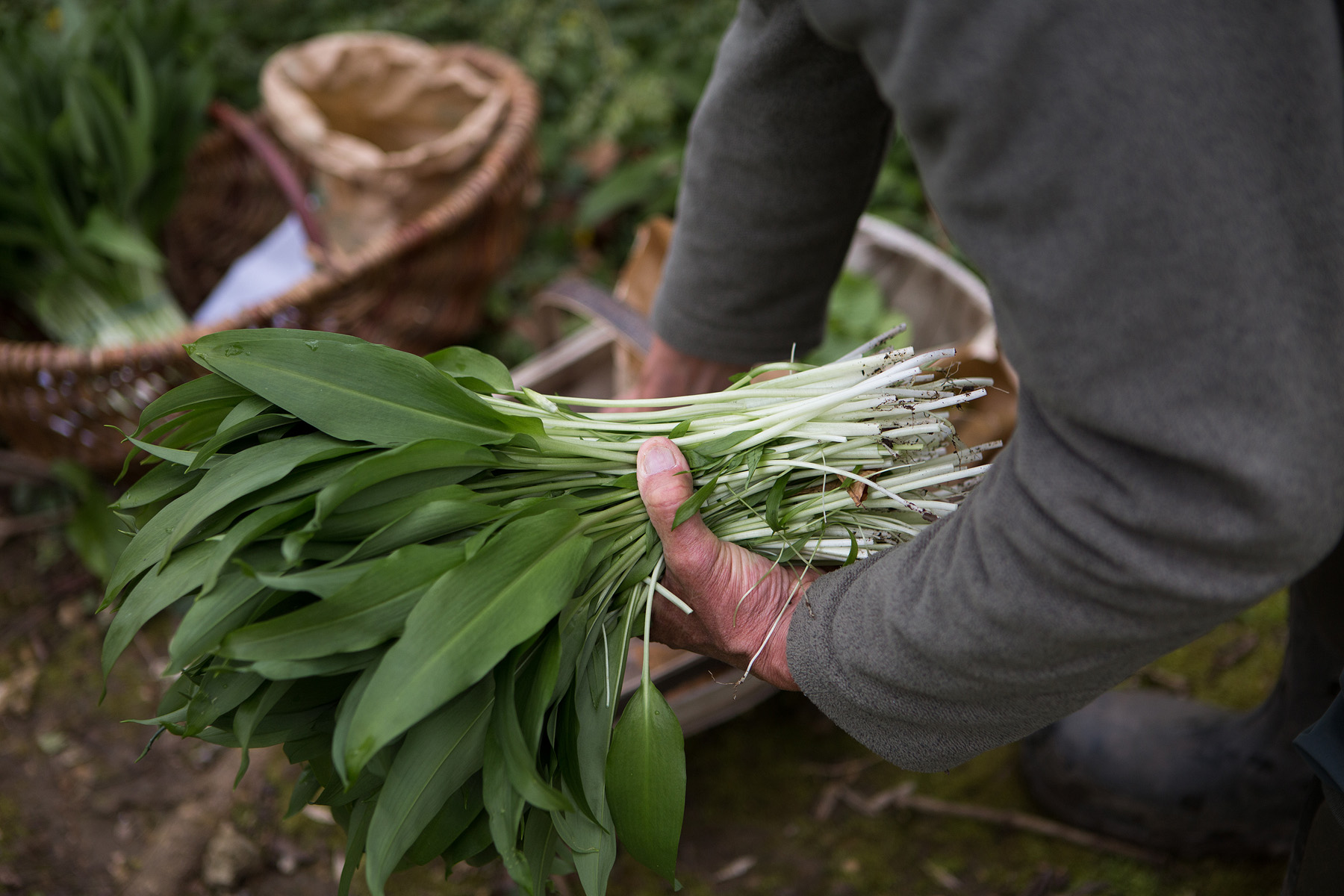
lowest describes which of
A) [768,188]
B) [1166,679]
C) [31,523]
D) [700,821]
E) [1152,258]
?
[31,523]

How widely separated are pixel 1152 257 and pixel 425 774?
694 millimetres

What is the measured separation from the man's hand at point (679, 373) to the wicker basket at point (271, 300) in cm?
86

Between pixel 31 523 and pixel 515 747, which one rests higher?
pixel 515 747

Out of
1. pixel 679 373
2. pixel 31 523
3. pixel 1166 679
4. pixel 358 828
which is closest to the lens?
pixel 358 828

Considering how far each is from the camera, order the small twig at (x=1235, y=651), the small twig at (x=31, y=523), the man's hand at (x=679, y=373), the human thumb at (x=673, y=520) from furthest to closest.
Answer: the small twig at (x=31, y=523) → the small twig at (x=1235, y=651) → the man's hand at (x=679, y=373) → the human thumb at (x=673, y=520)

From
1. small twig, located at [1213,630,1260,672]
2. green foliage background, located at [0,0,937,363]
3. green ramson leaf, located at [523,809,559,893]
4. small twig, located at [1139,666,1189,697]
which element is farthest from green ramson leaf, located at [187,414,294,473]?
small twig, located at [1213,630,1260,672]

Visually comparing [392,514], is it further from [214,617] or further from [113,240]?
[113,240]

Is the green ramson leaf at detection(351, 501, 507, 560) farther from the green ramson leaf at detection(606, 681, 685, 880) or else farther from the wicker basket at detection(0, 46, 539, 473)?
the wicker basket at detection(0, 46, 539, 473)

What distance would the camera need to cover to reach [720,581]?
0.94m

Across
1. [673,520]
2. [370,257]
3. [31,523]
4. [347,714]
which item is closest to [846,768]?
[673,520]

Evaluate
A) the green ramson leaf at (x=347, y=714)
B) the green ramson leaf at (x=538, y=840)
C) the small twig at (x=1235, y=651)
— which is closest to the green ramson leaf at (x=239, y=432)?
the green ramson leaf at (x=347, y=714)

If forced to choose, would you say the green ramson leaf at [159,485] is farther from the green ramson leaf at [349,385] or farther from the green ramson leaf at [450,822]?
the green ramson leaf at [450,822]

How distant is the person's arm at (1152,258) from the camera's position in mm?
489

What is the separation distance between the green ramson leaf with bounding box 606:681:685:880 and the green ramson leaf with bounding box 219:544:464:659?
0.27m
